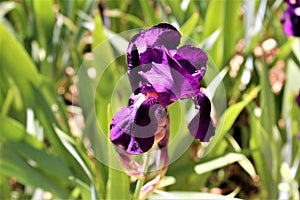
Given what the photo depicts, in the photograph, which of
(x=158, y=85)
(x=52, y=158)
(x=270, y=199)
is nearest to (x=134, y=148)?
(x=158, y=85)

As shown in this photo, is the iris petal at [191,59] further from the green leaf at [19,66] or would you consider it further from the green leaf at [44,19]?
the green leaf at [44,19]

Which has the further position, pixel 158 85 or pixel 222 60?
pixel 222 60

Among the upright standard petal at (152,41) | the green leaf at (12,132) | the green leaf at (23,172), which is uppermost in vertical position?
the upright standard petal at (152,41)

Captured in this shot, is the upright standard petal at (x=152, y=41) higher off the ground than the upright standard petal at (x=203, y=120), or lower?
higher

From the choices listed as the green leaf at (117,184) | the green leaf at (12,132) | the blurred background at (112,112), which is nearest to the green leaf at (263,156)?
the blurred background at (112,112)

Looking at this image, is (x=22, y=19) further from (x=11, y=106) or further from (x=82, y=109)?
(x=82, y=109)

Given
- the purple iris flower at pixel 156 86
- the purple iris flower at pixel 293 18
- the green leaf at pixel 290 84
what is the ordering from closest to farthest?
the purple iris flower at pixel 156 86, the purple iris flower at pixel 293 18, the green leaf at pixel 290 84

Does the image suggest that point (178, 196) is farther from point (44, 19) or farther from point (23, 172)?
point (44, 19)

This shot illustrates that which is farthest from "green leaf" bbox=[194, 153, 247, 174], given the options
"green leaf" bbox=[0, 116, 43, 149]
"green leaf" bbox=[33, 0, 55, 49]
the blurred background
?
"green leaf" bbox=[33, 0, 55, 49]

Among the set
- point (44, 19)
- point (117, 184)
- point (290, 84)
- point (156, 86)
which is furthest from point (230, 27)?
point (156, 86)
